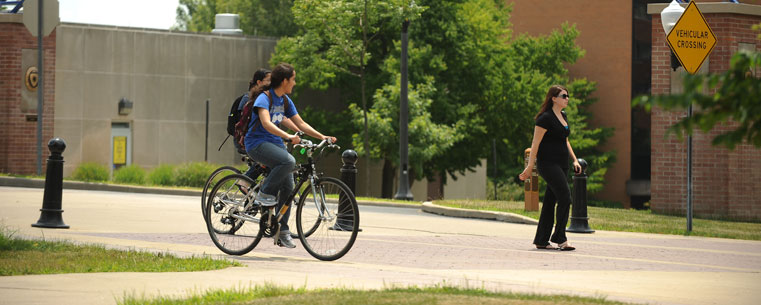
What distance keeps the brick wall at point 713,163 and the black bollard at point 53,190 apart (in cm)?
1198

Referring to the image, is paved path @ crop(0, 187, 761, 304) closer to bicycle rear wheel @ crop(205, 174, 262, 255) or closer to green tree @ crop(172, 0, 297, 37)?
bicycle rear wheel @ crop(205, 174, 262, 255)

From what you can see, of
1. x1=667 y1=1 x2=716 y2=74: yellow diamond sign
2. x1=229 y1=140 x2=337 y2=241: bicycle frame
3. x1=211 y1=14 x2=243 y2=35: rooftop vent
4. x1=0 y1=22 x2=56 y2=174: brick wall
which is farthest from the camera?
x1=211 y1=14 x2=243 y2=35: rooftop vent

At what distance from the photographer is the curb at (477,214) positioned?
16984mm

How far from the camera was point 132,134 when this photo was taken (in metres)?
36.0

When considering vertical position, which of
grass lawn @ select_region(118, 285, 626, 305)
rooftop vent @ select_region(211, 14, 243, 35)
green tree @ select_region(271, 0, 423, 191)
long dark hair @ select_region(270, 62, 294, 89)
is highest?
rooftop vent @ select_region(211, 14, 243, 35)

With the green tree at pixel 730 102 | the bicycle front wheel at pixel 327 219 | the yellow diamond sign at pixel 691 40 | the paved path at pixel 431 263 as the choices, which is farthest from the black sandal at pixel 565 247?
the green tree at pixel 730 102

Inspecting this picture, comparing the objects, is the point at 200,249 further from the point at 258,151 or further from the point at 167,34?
the point at 167,34

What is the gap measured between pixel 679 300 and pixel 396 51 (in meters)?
30.0

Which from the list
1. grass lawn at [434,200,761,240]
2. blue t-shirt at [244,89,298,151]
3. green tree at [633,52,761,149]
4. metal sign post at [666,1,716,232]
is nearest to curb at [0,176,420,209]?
grass lawn at [434,200,761,240]

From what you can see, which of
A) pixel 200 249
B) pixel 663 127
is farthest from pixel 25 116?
pixel 200 249

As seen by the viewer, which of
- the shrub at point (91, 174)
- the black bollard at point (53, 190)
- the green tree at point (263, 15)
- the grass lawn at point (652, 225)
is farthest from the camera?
the green tree at point (263, 15)

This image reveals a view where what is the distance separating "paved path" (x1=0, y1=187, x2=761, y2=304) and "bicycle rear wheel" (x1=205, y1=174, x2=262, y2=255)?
27cm

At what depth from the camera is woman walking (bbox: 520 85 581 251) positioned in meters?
11.5

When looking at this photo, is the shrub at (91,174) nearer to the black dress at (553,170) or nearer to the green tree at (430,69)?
the green tree at (430,69)
